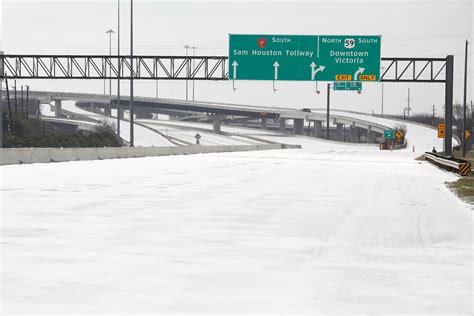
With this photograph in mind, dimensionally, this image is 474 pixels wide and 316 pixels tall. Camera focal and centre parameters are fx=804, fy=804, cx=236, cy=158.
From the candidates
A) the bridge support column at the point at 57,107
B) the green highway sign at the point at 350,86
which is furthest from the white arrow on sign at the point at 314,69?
the bridge support column at the point at 57,107

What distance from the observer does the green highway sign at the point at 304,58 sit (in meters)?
52.0

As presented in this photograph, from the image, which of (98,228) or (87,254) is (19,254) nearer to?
(87,254)

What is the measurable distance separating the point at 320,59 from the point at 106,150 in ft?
49.3

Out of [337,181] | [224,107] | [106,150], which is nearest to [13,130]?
[106,150]

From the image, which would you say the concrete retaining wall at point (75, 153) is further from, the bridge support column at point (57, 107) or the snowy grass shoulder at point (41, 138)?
the bridge support column at point (57, 107)

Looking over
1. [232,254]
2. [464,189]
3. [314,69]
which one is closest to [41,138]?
[314,69]

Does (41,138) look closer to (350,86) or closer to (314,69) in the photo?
(314,69)

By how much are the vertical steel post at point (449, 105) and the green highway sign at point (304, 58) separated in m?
5.27

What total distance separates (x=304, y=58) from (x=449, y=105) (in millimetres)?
10168

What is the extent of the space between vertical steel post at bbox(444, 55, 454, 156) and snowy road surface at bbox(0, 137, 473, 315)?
2725 centimetres

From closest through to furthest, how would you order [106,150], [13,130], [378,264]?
[378,264] < [106,150] < [13,130]

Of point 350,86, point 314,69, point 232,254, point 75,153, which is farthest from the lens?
point 350,86

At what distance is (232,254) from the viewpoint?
1009 cm

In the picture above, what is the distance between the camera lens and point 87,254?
32.2ft
